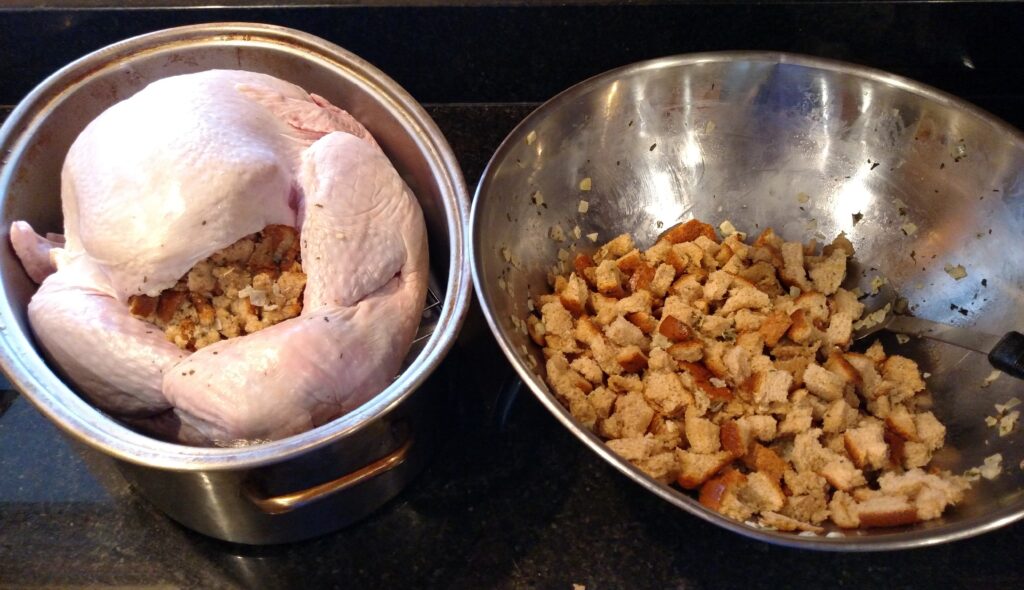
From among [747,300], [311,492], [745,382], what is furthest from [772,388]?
[311,492]

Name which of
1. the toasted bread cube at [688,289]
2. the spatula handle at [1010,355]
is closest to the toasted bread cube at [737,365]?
the toasted bread cube at [688,289]

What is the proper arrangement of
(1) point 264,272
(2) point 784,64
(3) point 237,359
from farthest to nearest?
(2) point 784,64
(1) point 264,272
(3) point 237,359

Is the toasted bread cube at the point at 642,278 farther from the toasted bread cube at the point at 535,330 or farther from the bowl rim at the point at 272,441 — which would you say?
the bowl rim at the point at 272,441

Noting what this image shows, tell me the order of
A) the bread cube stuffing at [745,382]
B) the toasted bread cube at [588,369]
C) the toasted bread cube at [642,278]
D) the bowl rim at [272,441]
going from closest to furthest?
the bowl rim at [272,441], the bread cube stuffing at [745,382], the toasted bread cube at [588,369], the toasted bread cube at [642,278]

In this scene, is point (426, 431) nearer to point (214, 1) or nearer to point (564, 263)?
point (564, 263)

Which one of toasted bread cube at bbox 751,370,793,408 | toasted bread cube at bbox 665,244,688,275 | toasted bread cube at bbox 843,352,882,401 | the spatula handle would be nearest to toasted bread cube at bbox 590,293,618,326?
toasted bread cube at bbox 665,244,688,275

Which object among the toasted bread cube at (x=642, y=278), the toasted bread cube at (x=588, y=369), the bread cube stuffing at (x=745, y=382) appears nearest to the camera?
the bread cube stuffing at (x=745, y=382)

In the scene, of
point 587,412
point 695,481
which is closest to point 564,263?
point 587,412
